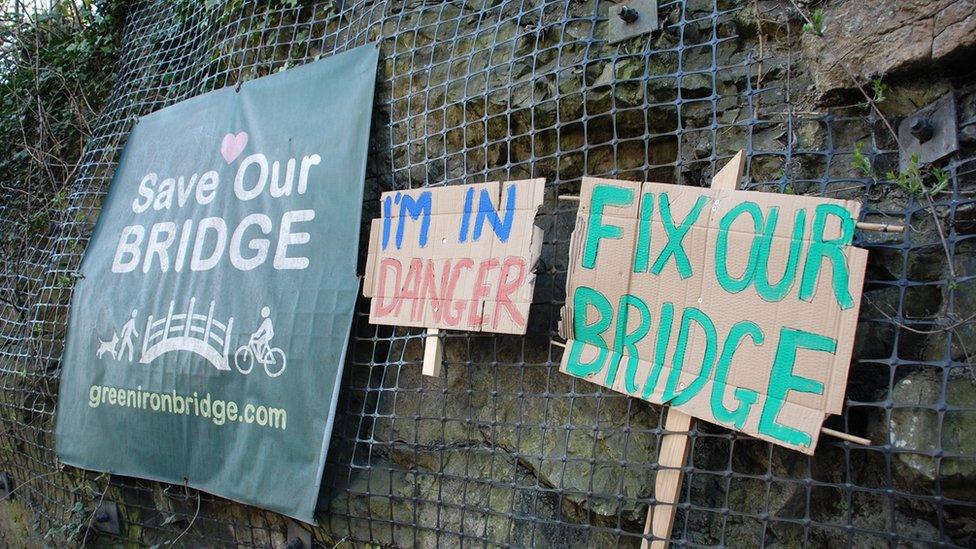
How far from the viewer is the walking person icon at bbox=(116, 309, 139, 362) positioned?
3488mm

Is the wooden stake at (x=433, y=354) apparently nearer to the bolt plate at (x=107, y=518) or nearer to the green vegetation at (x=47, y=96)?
the bolt plate at (x=107, y=518)

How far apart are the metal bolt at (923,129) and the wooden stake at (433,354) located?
1.53 metres

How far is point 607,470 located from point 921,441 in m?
0.88

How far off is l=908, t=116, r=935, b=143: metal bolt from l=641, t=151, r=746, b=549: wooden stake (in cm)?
43

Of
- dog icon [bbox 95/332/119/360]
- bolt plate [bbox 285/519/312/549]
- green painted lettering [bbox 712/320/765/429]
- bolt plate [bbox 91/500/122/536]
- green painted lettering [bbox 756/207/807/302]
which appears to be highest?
green painted lettering [bbox 756/207/807/302]

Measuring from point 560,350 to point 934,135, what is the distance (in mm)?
1230

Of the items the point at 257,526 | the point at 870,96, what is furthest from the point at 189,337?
the point at 870,96

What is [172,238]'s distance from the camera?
3480 mm

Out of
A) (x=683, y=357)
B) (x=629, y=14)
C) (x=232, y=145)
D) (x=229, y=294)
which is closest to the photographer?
(x=683, y=357)

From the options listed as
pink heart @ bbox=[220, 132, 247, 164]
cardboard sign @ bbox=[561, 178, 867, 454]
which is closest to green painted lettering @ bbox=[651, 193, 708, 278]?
cardboard sign @ bbox=[561, 178, 867, 454]

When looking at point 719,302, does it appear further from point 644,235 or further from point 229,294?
point 229,294

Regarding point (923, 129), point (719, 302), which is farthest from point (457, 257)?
point (923, 129)

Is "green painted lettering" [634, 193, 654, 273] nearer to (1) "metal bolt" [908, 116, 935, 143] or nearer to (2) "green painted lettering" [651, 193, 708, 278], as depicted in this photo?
(2) "green painted lettering" [651, 193, 708, 278]

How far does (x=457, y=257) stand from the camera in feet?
7.97
